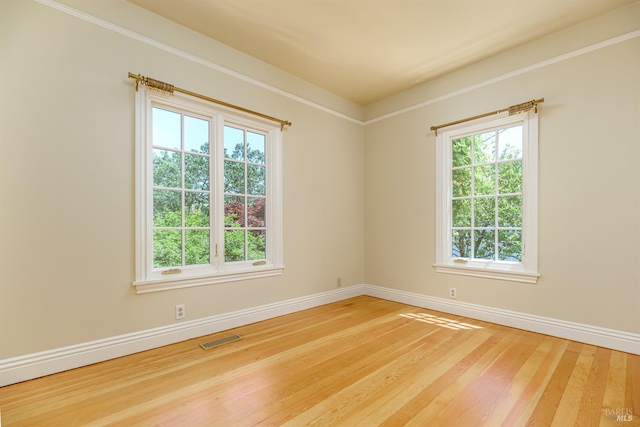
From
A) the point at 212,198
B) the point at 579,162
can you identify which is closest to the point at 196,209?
the point at 212,198

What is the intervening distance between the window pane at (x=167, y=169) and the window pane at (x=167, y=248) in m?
0.46

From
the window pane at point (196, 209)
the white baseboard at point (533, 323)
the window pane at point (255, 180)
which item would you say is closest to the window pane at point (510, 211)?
the white baseboard at point (533, 323)

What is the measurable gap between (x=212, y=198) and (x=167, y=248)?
649mm

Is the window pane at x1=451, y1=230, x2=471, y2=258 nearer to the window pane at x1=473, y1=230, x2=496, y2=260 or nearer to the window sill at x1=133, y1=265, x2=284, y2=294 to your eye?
the window pane at x1=473, y1=230, x2=496, y2=260

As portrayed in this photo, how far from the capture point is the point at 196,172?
119 inches

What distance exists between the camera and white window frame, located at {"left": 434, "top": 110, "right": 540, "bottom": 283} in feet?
10.1

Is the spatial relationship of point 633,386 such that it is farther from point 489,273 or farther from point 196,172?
point 196,172

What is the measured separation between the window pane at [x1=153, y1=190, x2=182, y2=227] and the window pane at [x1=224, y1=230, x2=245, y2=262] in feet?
1.73

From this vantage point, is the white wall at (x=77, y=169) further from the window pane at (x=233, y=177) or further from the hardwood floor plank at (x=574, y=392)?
the hardwood floor plank at (x=574, y=392)

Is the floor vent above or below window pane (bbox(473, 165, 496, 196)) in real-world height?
below

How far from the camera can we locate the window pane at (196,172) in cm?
296

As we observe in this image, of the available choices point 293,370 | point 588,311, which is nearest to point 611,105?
point 588,311

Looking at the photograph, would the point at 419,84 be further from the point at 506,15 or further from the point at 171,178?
the point at 171,178

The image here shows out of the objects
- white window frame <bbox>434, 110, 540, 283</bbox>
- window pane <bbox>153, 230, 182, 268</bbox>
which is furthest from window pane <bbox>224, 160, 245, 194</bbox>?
white window frame <bbox>434, 110, 540, 283</bbox>
